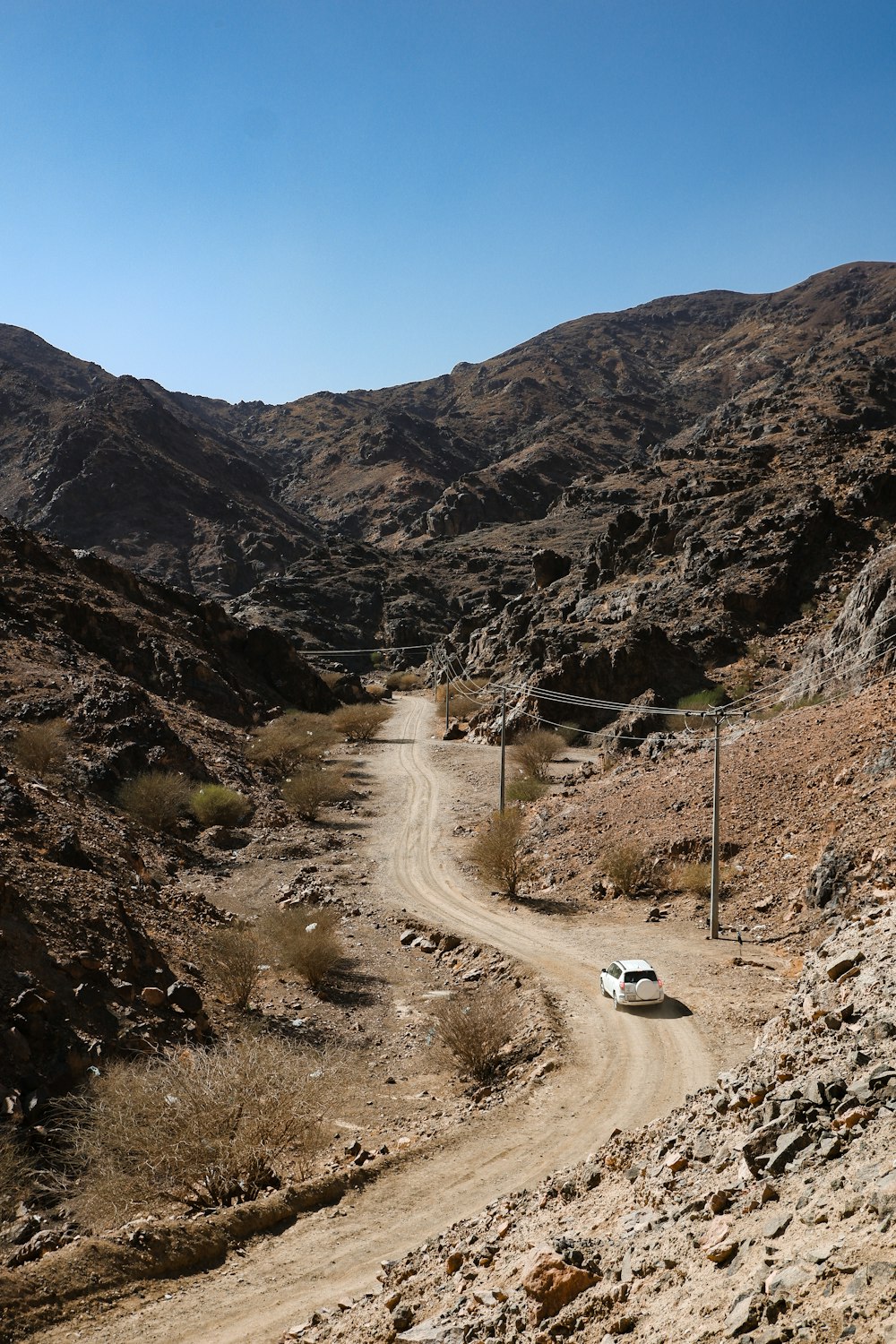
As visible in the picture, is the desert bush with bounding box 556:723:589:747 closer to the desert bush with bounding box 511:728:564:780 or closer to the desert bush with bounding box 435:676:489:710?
the desert bush with bounding box 511:728:564:780

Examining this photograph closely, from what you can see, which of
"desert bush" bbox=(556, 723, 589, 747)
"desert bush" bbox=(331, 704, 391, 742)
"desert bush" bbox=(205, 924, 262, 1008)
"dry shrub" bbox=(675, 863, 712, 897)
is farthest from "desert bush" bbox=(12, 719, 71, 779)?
"desert bush" bbox=(556, 723, 589, 747)

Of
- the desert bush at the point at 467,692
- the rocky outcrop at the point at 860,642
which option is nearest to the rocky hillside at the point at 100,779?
the desert bush at the point at 467,692

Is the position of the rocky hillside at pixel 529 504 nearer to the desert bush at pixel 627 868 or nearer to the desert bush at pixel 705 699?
the desert bush at pixel 705 699

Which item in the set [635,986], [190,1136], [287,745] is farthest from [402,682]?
[190,1136]

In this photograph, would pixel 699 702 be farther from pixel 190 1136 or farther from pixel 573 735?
pixel 190 1136

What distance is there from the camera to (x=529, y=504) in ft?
447

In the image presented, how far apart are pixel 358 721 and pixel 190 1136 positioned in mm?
46653

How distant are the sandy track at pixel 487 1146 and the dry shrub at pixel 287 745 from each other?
1566 cm

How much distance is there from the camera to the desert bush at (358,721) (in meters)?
56.7

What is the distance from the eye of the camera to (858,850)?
64.3ft

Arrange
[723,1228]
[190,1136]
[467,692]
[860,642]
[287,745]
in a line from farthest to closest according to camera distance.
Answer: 1. [467,692]
2. [287,745]
3. [860,642]
4. [190,1136]
5. [723,1228]

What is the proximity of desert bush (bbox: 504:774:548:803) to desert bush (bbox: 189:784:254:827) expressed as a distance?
1148 cm

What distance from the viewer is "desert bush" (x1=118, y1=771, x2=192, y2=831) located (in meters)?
28.4

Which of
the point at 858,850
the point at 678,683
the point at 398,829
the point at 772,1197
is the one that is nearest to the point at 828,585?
the point at 678,683
